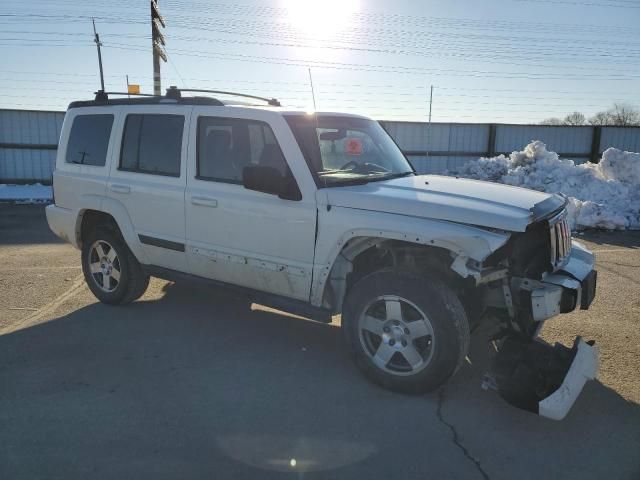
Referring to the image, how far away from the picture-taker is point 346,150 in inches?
182

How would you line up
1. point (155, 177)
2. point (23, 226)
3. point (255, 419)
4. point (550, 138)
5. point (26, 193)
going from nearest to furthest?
1. point (255, 419)
2. point (155, 177)
3. point (23, 226)
4. point (26, 193)
5. point (550, 138)

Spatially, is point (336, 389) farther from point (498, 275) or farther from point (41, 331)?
point (41, 331)

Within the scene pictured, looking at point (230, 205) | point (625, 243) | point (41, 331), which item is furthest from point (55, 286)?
point (625, 243)

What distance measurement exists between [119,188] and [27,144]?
45.1 feet

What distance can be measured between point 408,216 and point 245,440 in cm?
174

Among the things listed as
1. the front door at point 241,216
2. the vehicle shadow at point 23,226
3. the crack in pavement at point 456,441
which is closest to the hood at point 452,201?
the front door at point 241,216

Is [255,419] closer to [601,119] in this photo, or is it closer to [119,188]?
[119,188]

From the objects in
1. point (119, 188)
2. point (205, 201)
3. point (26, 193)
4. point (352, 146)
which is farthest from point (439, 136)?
point (205, 201)

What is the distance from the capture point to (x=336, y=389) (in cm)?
386

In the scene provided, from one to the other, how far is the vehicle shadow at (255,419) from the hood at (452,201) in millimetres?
1275

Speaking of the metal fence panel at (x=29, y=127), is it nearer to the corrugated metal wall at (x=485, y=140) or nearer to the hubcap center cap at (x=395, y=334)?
the corrugated metal wall at (x=485, y=140)

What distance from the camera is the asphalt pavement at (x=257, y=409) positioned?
2965mm

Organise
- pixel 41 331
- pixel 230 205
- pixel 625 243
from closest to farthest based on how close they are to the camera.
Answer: pixel 230 205 → pixel 41 331 → pixel 625 243

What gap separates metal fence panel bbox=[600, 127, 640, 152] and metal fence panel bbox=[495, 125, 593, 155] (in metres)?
0.52
